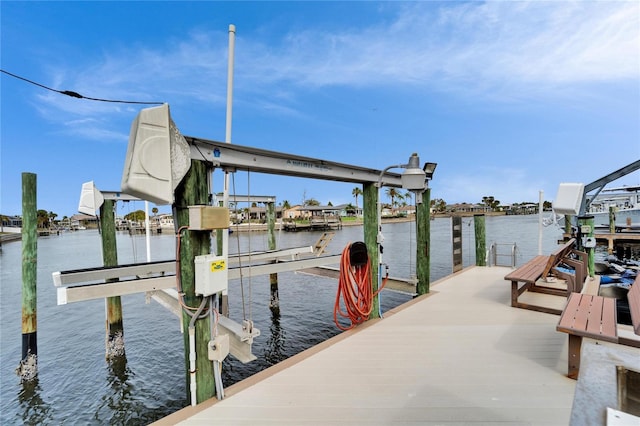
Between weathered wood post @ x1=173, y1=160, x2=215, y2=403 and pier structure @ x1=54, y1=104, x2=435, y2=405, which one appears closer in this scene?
pier structure @ x1=54, y1=104, x2=435, y2=405

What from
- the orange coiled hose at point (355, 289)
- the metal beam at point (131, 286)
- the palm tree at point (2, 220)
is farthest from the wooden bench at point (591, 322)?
the palm tree at point (2, 220)

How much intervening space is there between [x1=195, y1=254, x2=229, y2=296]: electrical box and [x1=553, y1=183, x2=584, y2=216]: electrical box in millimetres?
6959

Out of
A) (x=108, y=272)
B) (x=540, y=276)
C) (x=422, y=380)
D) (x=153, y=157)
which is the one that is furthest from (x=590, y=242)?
(x=108, y=272)

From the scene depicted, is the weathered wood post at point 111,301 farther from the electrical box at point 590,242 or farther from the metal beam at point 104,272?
the electrical box at point 590,242

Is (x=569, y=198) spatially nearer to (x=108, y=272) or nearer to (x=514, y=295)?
(x=514, y=295)

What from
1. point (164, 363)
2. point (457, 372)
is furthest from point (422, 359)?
point (164, 363)

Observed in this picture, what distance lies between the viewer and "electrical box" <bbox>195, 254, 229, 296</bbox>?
2.52 meters

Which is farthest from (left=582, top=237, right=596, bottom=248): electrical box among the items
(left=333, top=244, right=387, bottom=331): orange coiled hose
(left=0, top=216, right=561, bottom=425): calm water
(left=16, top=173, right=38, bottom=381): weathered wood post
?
(left=16, top=173, right=38, bottom=381): weathered wood post

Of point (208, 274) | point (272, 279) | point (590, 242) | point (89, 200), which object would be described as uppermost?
point (89, 200)

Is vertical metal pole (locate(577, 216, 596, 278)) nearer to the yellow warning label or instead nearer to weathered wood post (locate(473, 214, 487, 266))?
weathered wood post (locate(473, 214, 487, 266))

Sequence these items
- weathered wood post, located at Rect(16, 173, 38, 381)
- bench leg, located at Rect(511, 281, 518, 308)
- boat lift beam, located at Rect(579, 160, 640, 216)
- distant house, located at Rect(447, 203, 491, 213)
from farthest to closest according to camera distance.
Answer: distant house, located at Rect(447, 203, 491, 213) < boat lift beam, located at Rect(579, 160, 640, 216) < weathered wood post, located at Rect(16, 173, 38, 381) < bench leg, located at Rect(511, 281, 518, 308)

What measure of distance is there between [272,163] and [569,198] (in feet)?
20.9

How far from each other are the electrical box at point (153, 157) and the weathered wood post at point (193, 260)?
0.17 m

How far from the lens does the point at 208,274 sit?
2525 mm
